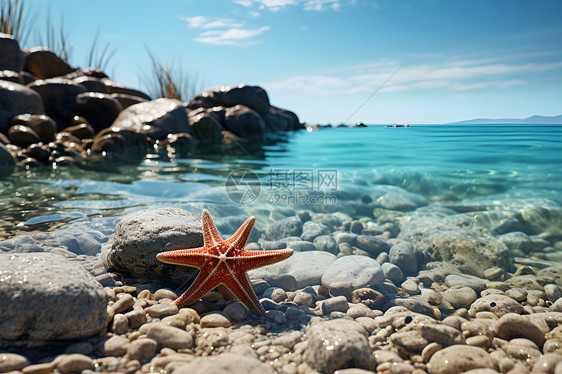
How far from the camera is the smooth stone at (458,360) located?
236 centimetres

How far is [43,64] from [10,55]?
2.70 meters

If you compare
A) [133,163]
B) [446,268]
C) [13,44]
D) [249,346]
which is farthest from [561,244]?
[13,44]

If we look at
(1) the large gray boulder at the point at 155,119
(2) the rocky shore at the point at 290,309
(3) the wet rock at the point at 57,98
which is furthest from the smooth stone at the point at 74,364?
(3) the wet rock at the point at 57,98

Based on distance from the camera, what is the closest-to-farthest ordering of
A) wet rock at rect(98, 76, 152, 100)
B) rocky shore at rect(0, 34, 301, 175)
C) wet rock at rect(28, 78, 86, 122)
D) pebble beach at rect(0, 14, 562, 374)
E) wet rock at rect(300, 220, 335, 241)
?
1. pebble beach at rect(0, 14, 562, 374)
2. wet rock at rect(300, 220, 335, 241)
3. rocky shore at rect(0, 34, 301, 175)
4. wet rock at rect(28, 78, 86, 122)
5. wet rock at rect(98, 76, 152, 100)

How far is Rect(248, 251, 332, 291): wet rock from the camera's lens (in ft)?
12.6

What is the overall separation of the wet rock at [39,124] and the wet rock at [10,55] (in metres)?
7.94

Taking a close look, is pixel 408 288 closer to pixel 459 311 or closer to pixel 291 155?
pixel 459 311

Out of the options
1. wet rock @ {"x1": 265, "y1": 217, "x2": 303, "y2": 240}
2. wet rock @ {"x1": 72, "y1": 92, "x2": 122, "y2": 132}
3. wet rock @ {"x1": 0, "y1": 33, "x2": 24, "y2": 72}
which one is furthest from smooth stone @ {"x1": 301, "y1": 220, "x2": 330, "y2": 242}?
wet rock @ {"x1": 0, "y1": 33, "x2": 24, "y2": 72}

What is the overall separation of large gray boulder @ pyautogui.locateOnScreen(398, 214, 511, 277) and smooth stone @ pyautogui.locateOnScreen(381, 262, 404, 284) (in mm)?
964

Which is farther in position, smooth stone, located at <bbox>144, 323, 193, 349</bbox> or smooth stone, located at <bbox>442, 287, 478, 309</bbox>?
smooth stone, located at <bbox>442, 287, 478, 309</bbox>

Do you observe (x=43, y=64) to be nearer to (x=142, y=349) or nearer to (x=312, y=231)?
(x=312, y=231)

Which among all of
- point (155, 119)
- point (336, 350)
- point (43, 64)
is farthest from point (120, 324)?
point (43, 64)

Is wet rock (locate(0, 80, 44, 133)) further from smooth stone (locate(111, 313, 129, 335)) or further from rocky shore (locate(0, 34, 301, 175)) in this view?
smooth stone (locate(111, 313, 129, 335))

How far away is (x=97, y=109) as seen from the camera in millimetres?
15195
